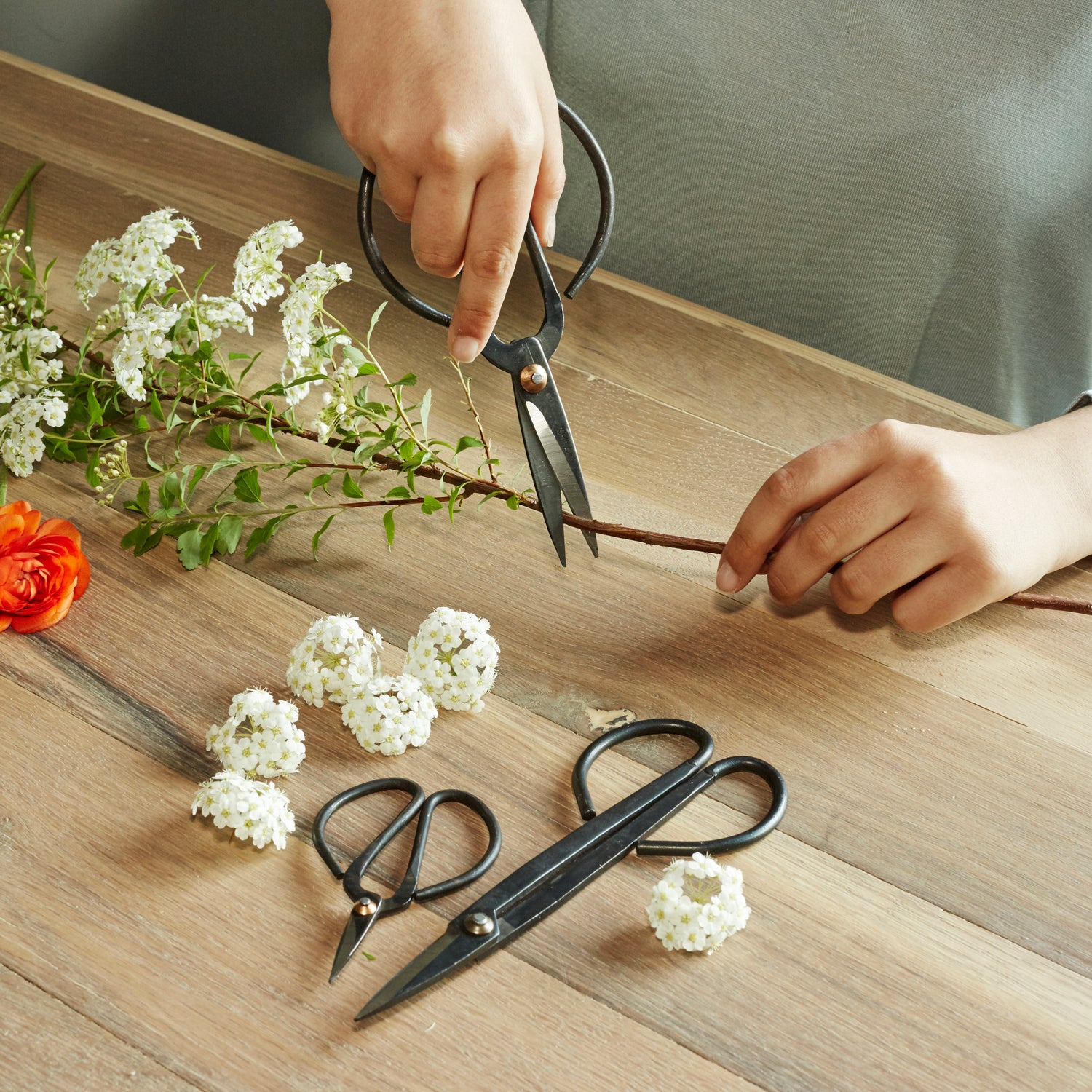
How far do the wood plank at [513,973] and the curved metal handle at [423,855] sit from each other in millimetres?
12

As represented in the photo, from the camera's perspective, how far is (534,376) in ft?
2.27

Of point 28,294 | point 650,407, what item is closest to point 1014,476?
point 650,407

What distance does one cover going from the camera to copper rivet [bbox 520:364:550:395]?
2.27 feet

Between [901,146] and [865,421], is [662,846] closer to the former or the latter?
[865,421]

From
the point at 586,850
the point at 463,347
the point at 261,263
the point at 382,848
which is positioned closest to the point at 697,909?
the point at 586,850

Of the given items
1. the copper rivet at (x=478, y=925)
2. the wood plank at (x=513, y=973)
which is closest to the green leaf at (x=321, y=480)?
the wood plank at (x=513, y=973)

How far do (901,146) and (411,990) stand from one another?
3.13 feet

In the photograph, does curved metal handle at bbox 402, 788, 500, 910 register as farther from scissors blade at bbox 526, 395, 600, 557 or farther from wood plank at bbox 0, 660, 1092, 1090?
scissors blade at bbox 526, 395, 600, 557

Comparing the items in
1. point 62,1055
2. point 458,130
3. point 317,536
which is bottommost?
point 62,1055

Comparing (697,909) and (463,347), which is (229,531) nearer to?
(463,347)

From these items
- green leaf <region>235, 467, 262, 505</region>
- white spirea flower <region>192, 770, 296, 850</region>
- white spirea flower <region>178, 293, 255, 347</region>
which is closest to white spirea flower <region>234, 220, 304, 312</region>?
white spirea flower <region>178, 293, 255, 347</region>

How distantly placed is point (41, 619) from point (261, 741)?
0.62 feet

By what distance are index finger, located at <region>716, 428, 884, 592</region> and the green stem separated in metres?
0.72

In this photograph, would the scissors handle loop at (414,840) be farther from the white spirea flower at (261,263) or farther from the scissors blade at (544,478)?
the white spirea flower at (261,263)
